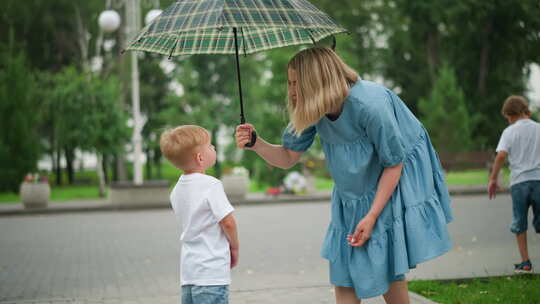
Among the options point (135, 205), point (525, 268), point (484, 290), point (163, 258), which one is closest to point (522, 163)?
point (525, 268)

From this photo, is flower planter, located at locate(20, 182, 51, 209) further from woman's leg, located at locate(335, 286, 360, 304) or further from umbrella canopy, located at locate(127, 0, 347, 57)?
woman's leg, located at locate(335, 286, 360, 304)

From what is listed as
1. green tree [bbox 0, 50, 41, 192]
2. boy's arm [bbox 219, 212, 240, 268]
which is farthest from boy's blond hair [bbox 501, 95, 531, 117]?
green tree [bbox 0, 50, 41, 192]

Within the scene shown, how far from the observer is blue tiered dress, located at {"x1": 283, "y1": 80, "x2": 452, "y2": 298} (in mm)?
3424

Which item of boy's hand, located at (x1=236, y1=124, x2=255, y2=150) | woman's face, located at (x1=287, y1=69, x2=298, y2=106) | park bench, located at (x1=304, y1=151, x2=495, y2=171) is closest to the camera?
woman's face, located at (x1=287, y1=69, x2=298, y2=106)

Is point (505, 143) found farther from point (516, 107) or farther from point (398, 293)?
point (398, 293)

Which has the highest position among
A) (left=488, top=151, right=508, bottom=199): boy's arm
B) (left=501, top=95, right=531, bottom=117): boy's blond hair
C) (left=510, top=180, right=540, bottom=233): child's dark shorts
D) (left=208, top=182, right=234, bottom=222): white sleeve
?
(left=501, top=95, right=531, bottom=117): boy's blond hair

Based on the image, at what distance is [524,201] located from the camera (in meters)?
7.02

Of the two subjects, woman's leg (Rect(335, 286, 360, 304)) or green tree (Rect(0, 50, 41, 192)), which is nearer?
woman's leg (Rect(335, 286, 360, 304))

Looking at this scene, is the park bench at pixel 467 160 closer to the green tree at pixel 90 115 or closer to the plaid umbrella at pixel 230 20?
the green tree at pixel 90 115

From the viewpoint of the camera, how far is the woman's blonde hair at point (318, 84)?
339cm

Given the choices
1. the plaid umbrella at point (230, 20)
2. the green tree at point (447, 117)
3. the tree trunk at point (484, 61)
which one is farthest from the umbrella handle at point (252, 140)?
the tree trunk at point (484, 61)

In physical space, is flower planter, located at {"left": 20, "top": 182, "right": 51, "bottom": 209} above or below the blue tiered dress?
below

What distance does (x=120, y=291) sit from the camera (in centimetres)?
706

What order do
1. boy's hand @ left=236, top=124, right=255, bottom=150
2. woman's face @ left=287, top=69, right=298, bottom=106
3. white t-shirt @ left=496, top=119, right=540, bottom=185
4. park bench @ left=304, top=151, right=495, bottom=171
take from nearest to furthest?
woman's face @ left=287, top=69, right=298, bottom=106
boy's hand @ left=236, top=124, right=255, bottom=150
white t-shirt @ left=496, top=119, right=540, bottom=185
park bench @ left=304, top=151, right=495, bottom=171
